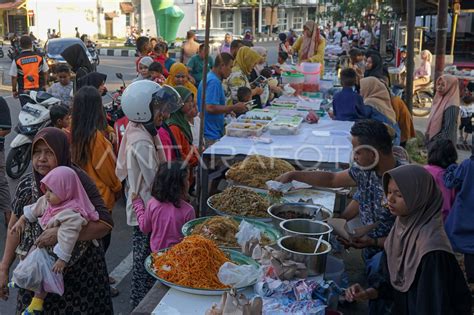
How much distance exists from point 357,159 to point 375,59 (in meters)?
5.55

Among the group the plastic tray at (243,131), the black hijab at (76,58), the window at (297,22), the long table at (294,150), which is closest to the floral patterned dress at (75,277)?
the long table at (294,150)

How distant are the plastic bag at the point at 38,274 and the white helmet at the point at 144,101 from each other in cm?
123

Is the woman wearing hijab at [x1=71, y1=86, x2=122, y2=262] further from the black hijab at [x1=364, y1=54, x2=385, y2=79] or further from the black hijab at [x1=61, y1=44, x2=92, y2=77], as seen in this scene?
the black hijab at [x1=364, y1=54, x2=385, y2=79]

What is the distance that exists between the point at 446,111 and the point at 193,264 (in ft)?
15.3

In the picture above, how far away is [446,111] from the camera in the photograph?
6.32 m

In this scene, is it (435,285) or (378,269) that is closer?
(435,285)

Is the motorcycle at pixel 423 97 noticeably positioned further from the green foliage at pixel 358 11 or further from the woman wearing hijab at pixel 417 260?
the green foliage at pixel 358 11

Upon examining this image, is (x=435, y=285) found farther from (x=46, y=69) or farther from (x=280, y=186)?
(x=46, y=69)

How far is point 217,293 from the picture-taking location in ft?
8.49

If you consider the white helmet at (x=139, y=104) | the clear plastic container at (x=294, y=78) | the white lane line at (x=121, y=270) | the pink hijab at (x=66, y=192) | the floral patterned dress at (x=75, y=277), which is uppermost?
the white helmet at (x=139, y=104)

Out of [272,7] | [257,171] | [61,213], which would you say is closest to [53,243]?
[61,213]

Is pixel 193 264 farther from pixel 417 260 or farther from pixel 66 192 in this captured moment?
pixel 417 260

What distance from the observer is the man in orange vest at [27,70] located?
8.50 meters

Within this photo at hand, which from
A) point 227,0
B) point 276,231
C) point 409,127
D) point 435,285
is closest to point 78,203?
point 276,231
